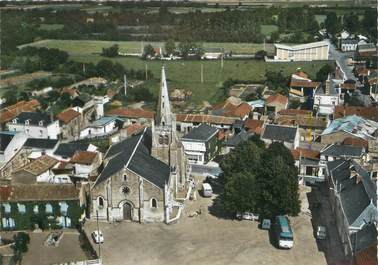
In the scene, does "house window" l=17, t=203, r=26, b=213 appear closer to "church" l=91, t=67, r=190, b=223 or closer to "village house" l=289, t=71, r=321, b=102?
"church" l=91, t=67, r=190, b=223

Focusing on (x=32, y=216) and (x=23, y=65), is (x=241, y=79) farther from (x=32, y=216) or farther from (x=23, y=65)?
(x=32, y=216)

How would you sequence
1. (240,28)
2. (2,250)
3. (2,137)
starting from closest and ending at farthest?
(2,250) < (2,137) < (240,28)

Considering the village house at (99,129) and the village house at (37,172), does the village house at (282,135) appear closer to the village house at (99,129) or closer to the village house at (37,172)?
the village house at (99,129)

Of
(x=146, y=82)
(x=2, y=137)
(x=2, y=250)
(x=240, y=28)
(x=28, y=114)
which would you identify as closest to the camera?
(x=2, y=250)

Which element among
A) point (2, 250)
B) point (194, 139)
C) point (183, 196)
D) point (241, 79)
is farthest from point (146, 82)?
point (2, 250)

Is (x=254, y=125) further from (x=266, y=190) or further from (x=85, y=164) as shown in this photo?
(x=266, y=190)

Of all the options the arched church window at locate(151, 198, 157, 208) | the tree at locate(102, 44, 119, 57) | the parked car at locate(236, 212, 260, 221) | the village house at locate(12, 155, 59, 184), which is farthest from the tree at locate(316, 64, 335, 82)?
the arched church window at locate(151, 198, 157, 208)
